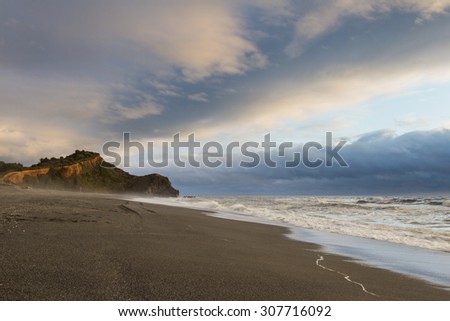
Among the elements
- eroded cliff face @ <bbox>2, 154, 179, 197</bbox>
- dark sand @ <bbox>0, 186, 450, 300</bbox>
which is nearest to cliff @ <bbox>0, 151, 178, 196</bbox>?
eroded cliff face @ <bbox>2, 154, 179, 197</bbox>

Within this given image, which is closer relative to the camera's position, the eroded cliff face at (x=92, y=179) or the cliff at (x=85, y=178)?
the eroded cliff face at (x=92, y=179)

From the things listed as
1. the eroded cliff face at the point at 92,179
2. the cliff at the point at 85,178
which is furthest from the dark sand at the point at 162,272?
the eroded cliff face at the point at 92,179

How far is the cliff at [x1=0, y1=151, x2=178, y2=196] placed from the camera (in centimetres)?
7581

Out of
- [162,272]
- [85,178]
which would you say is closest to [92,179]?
[85,178]

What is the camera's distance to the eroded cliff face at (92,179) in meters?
75.4

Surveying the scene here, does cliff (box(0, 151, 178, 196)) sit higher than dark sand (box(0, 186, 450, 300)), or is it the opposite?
cliff (box(0, 151, 178, 196))

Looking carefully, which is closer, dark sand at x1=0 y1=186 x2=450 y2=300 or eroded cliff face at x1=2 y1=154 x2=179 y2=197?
dark sand at x1=0 y1=186 x2=450 y2=300

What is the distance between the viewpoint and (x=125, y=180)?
395 ft

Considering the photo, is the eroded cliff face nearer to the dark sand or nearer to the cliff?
the cliff

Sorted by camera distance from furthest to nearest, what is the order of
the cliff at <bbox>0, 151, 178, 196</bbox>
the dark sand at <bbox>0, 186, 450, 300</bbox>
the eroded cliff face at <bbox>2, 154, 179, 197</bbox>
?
1. the cliff at <bbox>0, 151, 178, 196</bbox>
2. the eroded cliff face at <bbox>2, 154, 179, 197</bbox>
3. the dark sand at <bbox>0, 186, 450, 300</bbox>

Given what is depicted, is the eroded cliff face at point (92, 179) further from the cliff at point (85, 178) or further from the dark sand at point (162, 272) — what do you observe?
the dark sand at point (162, 272)

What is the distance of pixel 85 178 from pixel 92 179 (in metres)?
3.52

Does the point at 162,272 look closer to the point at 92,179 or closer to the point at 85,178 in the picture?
the point at 85,178
